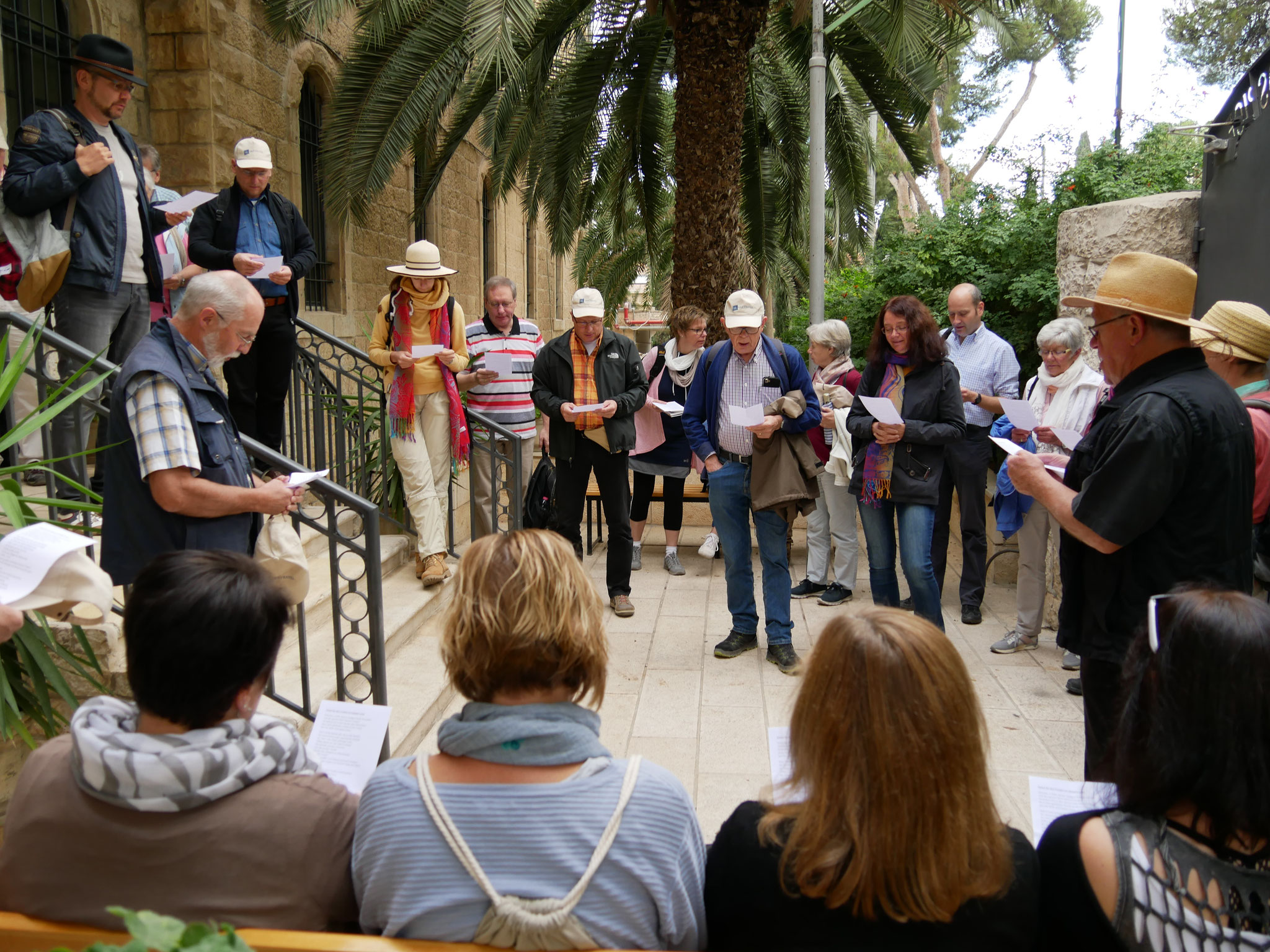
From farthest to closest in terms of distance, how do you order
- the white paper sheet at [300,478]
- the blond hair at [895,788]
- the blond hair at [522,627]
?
the white paper sheet at [300,478], the blond hair at [522,627], the blond hair at [895,788]

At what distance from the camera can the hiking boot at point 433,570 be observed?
20.7 ft

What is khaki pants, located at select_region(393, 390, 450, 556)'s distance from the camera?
629cm

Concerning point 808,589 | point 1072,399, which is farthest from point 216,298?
point 808,589

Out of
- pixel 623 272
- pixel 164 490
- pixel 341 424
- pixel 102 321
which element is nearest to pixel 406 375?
pixel 341 424

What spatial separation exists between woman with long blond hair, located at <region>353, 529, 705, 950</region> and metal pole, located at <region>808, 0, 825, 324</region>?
7830mm

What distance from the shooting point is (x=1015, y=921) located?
1.62 metres

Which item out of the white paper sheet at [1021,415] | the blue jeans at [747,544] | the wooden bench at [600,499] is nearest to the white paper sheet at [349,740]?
the blue jeans at [747,544]

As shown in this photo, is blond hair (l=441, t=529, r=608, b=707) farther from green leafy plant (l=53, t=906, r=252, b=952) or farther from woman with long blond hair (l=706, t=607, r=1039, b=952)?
green leafy plant (l=53, t=906, r=252, b=952)

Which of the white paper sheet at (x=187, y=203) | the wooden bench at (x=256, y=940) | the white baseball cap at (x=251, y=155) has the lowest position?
Answer: the wooden bench at (x=256, y=940)

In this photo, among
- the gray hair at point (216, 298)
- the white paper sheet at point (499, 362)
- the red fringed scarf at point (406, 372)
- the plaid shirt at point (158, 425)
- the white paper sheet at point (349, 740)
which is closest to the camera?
the white paper sheet at point (349, 740)

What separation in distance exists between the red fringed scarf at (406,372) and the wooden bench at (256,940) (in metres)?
4.68

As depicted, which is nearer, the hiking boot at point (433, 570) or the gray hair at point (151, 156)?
the gray hair at point (151, 156)

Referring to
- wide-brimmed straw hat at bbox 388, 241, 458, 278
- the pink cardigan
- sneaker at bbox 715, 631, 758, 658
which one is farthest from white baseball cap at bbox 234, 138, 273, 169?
sneaker at bbox 715, 631, 758, 658

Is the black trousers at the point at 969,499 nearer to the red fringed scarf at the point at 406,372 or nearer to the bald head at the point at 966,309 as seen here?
the bald head at the point at 966,309
